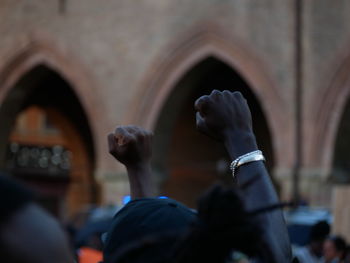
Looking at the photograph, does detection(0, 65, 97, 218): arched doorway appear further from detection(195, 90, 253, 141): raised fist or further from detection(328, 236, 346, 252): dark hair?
detection(195, 90, 253, 141): raised fist

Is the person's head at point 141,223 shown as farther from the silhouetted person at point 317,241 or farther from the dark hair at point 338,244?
the dark hair at point 338,244

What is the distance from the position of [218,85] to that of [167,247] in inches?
698

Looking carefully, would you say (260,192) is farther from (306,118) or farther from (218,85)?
(218,85)

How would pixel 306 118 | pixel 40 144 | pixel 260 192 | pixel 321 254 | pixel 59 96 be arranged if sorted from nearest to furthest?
pixel 260 192 < pixel 321 254 < pixel 306 118 < pixel 59 96 < pixel 40 144

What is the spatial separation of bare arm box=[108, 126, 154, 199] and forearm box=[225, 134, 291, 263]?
1.17 ft

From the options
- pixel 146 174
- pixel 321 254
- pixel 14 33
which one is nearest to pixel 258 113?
pixel 14 33

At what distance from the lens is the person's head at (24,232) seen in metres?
1.29

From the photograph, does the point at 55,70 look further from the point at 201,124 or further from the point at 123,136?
the point at 201,124

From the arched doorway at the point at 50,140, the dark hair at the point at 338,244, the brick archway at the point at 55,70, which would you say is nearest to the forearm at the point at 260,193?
the dark hair at the point at 338,244

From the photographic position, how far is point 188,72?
16.3 meters

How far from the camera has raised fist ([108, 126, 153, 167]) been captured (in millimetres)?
2424

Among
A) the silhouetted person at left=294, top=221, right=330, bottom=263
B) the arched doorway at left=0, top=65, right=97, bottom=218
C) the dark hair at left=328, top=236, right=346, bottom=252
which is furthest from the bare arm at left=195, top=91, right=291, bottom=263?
the arched doorway at left=0, top=65, right=97, bottom=218

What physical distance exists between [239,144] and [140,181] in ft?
1.28

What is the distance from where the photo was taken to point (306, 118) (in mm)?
15336
